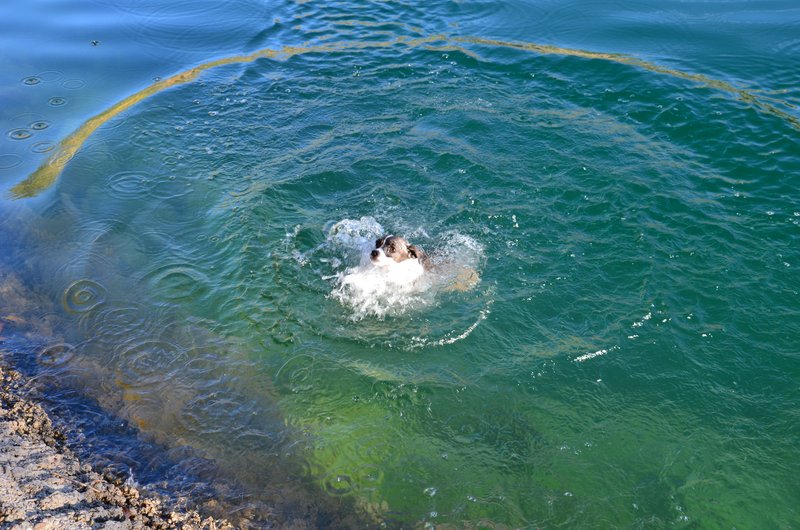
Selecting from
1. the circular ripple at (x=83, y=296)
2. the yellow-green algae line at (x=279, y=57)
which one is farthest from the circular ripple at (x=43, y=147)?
the circular ripple at (x=83, y=296)

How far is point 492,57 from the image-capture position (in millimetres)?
12859

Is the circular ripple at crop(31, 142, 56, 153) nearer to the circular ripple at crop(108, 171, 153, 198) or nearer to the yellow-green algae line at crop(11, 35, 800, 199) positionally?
the yellow-green algae line at crop(11, 35, 800, 199)

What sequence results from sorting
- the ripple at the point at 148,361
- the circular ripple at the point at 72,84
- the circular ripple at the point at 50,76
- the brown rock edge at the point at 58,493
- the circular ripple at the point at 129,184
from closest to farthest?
the brown rock edge at the point at 58,493, the ripple at the point at 148,361, the circular ripple at the point at 129,184, the circular ripple at the point at 72,84, the circular ripple at the point at 50,76

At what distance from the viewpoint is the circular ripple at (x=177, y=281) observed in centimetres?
813

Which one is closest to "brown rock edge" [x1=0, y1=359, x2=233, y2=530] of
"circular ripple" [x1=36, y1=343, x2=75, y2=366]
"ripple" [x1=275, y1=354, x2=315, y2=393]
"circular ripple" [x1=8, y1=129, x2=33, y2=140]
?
"circular ripple" [x1=36, y1=343, x2=75, y2=366]

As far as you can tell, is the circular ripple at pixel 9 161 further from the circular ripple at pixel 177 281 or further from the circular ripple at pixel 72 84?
the circular ripple at pixel 177 281

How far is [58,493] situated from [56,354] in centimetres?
267

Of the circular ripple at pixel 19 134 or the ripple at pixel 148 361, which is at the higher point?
the circular ripple at pixel 19 134

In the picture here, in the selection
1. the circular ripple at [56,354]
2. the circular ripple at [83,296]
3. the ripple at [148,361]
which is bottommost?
the ripple at [148,361]

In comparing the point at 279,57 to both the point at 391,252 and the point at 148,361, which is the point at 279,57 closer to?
the point at 391,252

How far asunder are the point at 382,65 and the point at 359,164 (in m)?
3.58

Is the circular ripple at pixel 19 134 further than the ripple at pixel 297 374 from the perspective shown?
Yes

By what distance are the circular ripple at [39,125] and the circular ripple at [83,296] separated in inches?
202

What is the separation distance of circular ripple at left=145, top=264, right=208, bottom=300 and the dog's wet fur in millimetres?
2392
